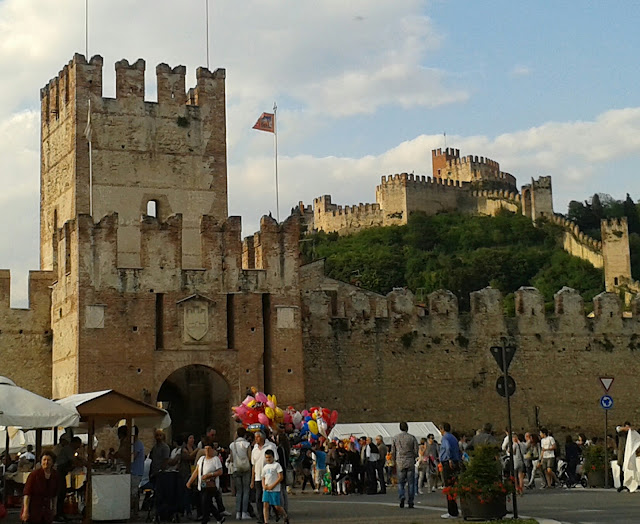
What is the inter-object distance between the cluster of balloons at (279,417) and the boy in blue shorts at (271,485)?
21.1 feet

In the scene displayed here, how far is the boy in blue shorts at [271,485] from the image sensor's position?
18.4 m

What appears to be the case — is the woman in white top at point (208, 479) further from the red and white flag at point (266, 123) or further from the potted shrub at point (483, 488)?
the red and white flag at point (266, 123)

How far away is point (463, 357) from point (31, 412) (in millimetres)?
21580

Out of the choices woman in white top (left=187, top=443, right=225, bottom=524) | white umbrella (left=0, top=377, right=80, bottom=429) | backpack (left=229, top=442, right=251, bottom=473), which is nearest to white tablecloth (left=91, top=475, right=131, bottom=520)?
woman in white top (left=187, top=443, right=225, bottom=524)

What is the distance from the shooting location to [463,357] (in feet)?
125

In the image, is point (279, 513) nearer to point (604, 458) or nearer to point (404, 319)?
point (604, 458)

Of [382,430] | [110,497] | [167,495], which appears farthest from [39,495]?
[382,430]

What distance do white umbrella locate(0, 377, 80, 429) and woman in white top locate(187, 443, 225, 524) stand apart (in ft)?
6.90

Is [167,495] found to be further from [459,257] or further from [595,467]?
[459,257]

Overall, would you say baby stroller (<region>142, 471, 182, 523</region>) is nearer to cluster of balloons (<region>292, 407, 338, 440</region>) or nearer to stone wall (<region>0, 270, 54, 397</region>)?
cluster of balloons (<region>292, 407, 338, 440</region>)

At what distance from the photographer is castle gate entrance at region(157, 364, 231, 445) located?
1411 inches

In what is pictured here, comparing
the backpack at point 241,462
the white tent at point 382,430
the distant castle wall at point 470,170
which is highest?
the distant castle wall at point 470,170

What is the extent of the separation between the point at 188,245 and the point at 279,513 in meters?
20.1

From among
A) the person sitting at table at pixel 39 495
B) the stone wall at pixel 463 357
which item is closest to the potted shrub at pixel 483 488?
the person sitting at table at pixel 39 495
